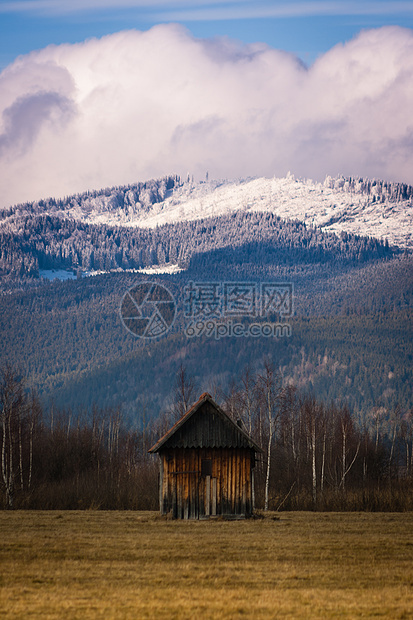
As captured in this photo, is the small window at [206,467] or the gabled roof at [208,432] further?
the small window at [206,467]

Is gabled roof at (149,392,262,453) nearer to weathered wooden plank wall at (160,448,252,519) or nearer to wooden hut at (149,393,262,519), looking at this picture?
wooden hut at (149,393,262,519)

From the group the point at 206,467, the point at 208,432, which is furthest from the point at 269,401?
the point at 208,432

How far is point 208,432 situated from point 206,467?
1.93m

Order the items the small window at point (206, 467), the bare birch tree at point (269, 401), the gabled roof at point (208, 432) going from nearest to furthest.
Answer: the gabled roof at point (208, 432), the small window at point (206, 467), the bare birch tree at point (269, 401)

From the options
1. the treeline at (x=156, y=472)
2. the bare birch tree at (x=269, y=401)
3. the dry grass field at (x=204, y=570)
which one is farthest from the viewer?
the treeline at (x=156, y=472)

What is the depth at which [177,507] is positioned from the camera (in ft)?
144

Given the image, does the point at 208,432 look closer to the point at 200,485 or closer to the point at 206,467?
the point at 206,467

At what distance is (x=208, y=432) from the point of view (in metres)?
44.0

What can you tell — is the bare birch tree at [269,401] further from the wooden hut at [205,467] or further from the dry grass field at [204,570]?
the dry grass field at [204,570]

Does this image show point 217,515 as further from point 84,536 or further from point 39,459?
point 39,459

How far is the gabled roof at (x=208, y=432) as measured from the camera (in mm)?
43875

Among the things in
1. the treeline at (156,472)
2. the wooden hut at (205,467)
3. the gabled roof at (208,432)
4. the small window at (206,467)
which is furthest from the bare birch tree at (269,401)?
the gabled roof at (208,432)

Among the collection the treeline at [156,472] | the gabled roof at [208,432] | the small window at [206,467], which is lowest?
the treeline at [156,472]

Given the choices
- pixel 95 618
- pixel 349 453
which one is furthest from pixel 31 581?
pixel 349 453
